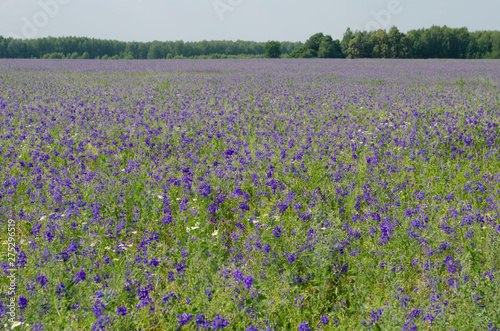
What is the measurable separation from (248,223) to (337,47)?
60373mm

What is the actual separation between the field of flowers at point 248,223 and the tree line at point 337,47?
147 feet

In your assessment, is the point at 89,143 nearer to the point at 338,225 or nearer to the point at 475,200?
the point at 338,225

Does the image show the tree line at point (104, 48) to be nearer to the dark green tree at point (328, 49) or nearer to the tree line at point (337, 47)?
the tree line at point (337, 47)

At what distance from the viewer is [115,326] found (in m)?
2.23

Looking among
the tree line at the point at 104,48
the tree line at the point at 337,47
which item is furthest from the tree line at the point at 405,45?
the tree line at the point at 104,48

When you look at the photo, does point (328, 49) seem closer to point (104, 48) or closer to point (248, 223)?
point (104, 48)

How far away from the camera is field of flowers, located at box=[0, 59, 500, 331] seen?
2.44 metres

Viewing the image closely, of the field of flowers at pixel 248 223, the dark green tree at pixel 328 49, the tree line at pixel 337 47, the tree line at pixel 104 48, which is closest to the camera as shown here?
the field of flowers at pixel 248 223

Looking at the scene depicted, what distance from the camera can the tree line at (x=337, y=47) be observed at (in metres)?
52.5

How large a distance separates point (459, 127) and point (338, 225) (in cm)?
430

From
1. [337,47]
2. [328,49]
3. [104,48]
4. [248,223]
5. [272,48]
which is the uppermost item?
[104,48]

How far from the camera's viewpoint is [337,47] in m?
58.7

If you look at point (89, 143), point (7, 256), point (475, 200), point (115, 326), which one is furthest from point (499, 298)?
point (89, 143)

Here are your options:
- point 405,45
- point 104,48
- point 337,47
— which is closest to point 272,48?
point 337,47
